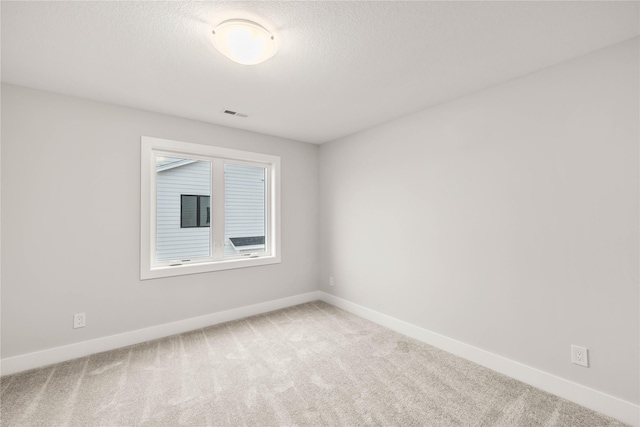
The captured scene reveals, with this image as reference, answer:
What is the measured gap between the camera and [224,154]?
3508mm

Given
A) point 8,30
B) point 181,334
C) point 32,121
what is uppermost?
point 8,30

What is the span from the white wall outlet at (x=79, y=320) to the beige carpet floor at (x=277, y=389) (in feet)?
1.00

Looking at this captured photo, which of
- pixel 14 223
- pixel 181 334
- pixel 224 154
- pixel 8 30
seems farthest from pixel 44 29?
pixel 181 334

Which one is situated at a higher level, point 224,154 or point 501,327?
point 224,154

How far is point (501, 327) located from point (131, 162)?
3856 mm

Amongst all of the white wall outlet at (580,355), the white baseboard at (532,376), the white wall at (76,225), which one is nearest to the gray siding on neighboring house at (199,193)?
the white wall at (76,225)

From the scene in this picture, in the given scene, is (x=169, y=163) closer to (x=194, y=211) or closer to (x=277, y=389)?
(x=194, y=211)

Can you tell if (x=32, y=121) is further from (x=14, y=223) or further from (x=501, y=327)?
(x=501, y=327)

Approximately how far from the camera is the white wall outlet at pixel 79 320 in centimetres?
261

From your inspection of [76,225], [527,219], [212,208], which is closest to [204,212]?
[212,208]

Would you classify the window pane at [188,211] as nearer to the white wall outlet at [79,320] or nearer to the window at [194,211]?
the window at [194,211]

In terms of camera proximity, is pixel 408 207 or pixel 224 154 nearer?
pixel 408 207

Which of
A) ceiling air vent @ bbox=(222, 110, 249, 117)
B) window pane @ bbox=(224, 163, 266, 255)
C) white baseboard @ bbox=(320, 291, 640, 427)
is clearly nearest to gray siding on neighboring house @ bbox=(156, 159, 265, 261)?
window pane @ bbox=(224, 163, 266, 255)

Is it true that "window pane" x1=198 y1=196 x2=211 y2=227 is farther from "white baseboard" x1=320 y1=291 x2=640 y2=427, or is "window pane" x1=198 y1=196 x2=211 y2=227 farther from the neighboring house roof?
"white baseboard" x1=320 y1=291 x2=640 y2=427
